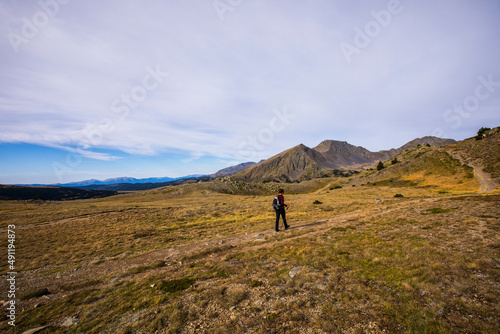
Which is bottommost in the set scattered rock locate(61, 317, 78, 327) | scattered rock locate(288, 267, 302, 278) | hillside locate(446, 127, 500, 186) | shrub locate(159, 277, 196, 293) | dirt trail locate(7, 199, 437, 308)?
dirt trail locate(7, 199, 437, 308)

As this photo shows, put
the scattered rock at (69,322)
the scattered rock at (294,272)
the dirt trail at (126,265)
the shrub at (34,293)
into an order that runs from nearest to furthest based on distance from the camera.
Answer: the scattered rock at (69,322), the scattered rock at (294,272), the shrub at (34,293), the dirt trail at (126,265)

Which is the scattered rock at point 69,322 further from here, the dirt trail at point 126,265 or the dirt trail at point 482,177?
the dirt trail at point 482,177

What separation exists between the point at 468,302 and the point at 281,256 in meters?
6.74

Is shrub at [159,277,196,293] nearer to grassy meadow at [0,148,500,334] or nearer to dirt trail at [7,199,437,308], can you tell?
grassy meadow at [0,148,500,334]

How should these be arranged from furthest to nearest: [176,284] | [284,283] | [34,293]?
[34,293] < [176,284] < [284,283]

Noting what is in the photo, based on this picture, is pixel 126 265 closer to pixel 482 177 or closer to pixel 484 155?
pixel 482 177

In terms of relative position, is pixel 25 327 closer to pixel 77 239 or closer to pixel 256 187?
pixel 77 239

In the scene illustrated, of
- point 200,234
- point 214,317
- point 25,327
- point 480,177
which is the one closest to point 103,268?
point 25,327
